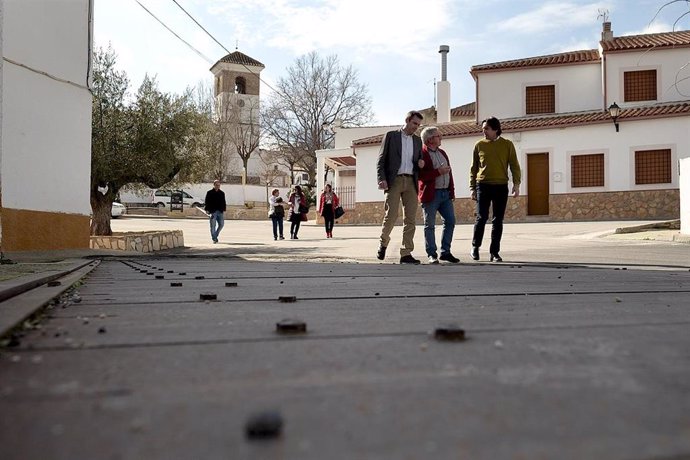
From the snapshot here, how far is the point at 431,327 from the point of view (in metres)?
2.23

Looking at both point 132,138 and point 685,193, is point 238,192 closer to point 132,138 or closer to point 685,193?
point 132,138

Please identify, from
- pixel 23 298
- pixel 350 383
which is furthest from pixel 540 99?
pixel 350 383

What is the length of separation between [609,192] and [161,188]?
17.0 meters

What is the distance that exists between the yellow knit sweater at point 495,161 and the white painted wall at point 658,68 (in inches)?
810

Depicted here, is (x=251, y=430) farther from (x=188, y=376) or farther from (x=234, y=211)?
(x=234, y=211)

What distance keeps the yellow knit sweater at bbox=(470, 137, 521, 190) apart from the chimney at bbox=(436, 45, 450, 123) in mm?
26900

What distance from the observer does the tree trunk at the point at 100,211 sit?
1414cm

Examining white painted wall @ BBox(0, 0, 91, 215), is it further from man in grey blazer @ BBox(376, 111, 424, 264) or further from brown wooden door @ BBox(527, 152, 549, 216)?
brown wooden door @ BBox(527, 152, 549, 216)

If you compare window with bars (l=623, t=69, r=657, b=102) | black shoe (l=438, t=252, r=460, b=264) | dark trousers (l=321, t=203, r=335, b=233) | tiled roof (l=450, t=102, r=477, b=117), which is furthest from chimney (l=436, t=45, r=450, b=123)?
black shoe (l=438, t=252, r=460, b=264)

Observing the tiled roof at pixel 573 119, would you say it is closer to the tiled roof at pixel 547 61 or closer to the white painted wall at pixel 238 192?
the tiled roof at pixel 547 61

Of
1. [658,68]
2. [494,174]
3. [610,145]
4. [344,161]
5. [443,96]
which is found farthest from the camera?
[344,161]

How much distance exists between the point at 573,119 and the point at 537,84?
306cm

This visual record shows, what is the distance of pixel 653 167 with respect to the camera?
23.9 metres

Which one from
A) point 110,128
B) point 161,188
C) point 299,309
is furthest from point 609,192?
point 299,309
